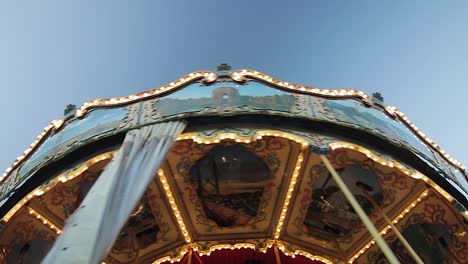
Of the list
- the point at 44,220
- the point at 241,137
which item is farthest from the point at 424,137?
the point at 44,220

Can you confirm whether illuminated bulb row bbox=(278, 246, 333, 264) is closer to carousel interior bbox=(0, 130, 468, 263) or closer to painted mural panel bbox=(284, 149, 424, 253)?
carousel interior bbox=(0, 130, 468, 263)

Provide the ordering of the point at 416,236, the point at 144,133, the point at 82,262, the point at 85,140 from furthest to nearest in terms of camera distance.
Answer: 1. the point at 416,236
2. the point at 85,140
3. the point at 144,133
4. the point at 82,262

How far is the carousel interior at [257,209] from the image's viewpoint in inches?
334

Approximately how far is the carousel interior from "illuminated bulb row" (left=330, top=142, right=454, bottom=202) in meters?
0.02

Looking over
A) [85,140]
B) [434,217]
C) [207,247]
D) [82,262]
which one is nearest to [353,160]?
[434,217]

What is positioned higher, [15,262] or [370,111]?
[370,111]

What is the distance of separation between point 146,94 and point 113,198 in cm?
328

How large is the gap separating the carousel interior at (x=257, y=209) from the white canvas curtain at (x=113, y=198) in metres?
0.76

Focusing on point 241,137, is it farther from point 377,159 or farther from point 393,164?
point 393,164

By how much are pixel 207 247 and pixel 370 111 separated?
12.4ft

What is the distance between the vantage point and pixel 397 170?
8508mm

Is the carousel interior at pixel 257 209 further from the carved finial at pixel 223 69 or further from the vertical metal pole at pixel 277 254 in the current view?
the carved finial at pixel 223 69

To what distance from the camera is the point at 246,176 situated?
29.7 ft

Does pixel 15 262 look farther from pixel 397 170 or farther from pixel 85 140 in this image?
pixel 397 170
